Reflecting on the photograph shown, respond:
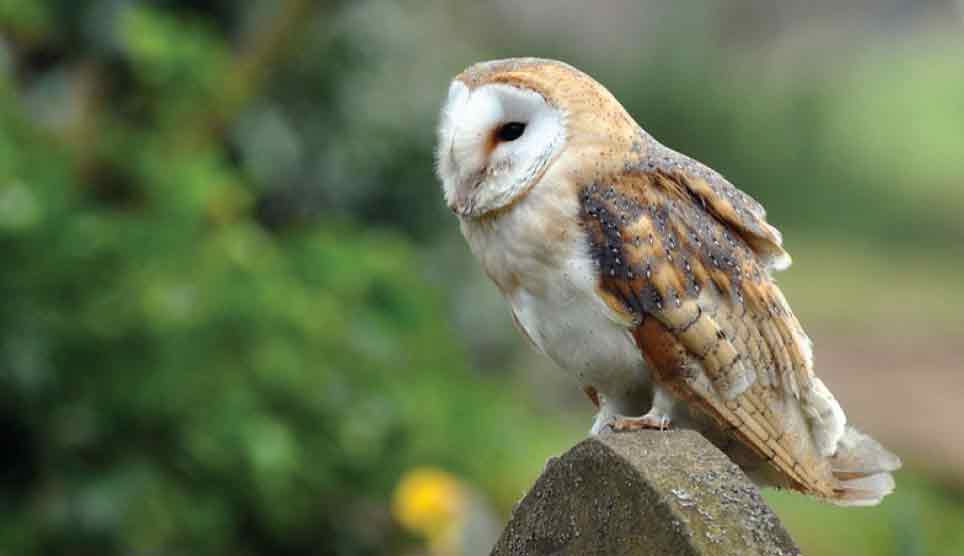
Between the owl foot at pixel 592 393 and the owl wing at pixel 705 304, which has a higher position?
the owl wing at pixel 705 304

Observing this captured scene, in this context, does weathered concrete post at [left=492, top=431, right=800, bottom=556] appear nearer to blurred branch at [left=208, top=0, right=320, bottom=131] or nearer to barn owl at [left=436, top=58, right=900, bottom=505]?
barn owl at [left=436, top=58, right=900, bottom=505]

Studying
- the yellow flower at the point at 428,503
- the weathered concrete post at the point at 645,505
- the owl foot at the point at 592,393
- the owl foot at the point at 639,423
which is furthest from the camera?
the yellow flower at the point at 428,503

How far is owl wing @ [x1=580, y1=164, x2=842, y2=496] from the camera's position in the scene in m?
2.47

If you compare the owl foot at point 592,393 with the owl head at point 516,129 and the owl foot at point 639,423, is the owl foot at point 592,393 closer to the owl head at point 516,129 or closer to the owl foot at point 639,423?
the owl foot at point 639,423

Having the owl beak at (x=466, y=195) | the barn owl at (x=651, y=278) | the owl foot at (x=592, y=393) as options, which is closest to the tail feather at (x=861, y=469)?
the barn owl at (x=651, y=278)

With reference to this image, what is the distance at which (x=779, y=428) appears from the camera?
8.08ft

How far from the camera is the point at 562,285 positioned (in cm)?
253

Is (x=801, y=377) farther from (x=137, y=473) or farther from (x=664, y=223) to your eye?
(x=137, y=473)

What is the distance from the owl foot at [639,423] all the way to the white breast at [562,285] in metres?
0.12

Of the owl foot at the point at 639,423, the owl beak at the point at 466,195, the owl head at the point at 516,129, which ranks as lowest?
the owl foot at the point at 639,423

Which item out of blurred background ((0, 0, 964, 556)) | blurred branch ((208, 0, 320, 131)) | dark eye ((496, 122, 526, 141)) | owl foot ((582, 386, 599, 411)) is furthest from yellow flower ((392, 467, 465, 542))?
dark eye ((496, 122, 526, 141))

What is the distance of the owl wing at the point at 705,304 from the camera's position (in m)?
2.47

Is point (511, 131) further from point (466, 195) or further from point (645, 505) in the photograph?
point (645, 505)

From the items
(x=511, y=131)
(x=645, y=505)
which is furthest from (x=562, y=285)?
(x=645, y=505)
